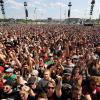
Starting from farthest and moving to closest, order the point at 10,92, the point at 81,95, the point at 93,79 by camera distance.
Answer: the point at 10,92, the point at 93,79, the point at 81,95

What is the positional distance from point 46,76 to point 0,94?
120cm

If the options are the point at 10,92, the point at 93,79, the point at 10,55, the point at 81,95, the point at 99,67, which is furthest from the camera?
the point at 10,55

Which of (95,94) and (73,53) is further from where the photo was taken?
(73,53)

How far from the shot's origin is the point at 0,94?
7180 millimetres

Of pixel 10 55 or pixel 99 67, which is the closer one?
pixel 99 67

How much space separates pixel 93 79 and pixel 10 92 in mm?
1998

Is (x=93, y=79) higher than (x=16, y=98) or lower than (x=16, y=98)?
higher

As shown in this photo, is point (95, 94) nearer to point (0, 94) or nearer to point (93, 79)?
point (93, 79)

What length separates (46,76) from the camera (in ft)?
24.3

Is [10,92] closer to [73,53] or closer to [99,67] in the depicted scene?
[99,67]

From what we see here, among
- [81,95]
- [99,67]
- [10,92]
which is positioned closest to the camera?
[81,95]

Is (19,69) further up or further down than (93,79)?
further down

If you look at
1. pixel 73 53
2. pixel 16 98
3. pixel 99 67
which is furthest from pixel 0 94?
pixel 73 53

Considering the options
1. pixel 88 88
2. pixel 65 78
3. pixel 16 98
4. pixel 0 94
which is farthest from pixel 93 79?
pixel 0 94
